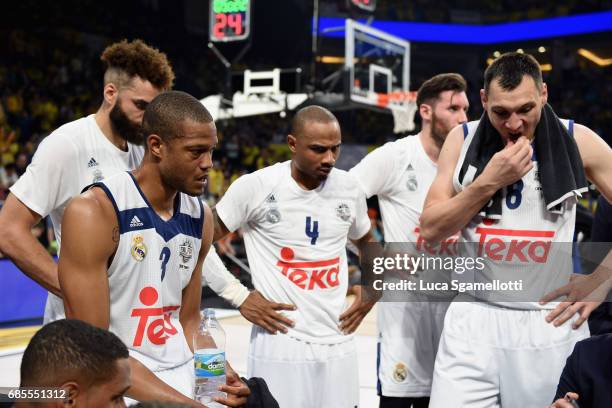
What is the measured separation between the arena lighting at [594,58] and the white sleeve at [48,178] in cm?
2616

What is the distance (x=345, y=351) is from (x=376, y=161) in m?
1.12

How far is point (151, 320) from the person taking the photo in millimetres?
2580

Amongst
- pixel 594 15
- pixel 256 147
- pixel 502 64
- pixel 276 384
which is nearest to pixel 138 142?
pixel 276 384

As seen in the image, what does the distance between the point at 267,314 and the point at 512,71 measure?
1.73m

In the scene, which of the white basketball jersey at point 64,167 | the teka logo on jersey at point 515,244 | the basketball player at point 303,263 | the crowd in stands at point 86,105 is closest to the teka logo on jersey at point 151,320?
the white basketball jersey at point 64,167

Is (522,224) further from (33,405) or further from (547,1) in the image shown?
(547,1)

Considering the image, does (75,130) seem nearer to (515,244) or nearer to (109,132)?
(109,132)

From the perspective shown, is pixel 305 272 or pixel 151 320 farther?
pixel 305 272

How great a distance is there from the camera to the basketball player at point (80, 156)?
3105 mm

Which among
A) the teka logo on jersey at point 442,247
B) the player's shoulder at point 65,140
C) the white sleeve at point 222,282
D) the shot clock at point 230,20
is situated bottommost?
the white sleeve at point 222,282

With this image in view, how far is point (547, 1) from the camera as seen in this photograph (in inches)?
1062

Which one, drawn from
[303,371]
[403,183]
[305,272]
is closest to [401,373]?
[303,371]

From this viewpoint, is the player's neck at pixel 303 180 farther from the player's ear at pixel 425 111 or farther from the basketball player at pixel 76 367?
the basketball player at pixel 76 367

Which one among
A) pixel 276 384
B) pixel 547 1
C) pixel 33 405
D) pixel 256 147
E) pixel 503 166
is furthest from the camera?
pixel 547 1
